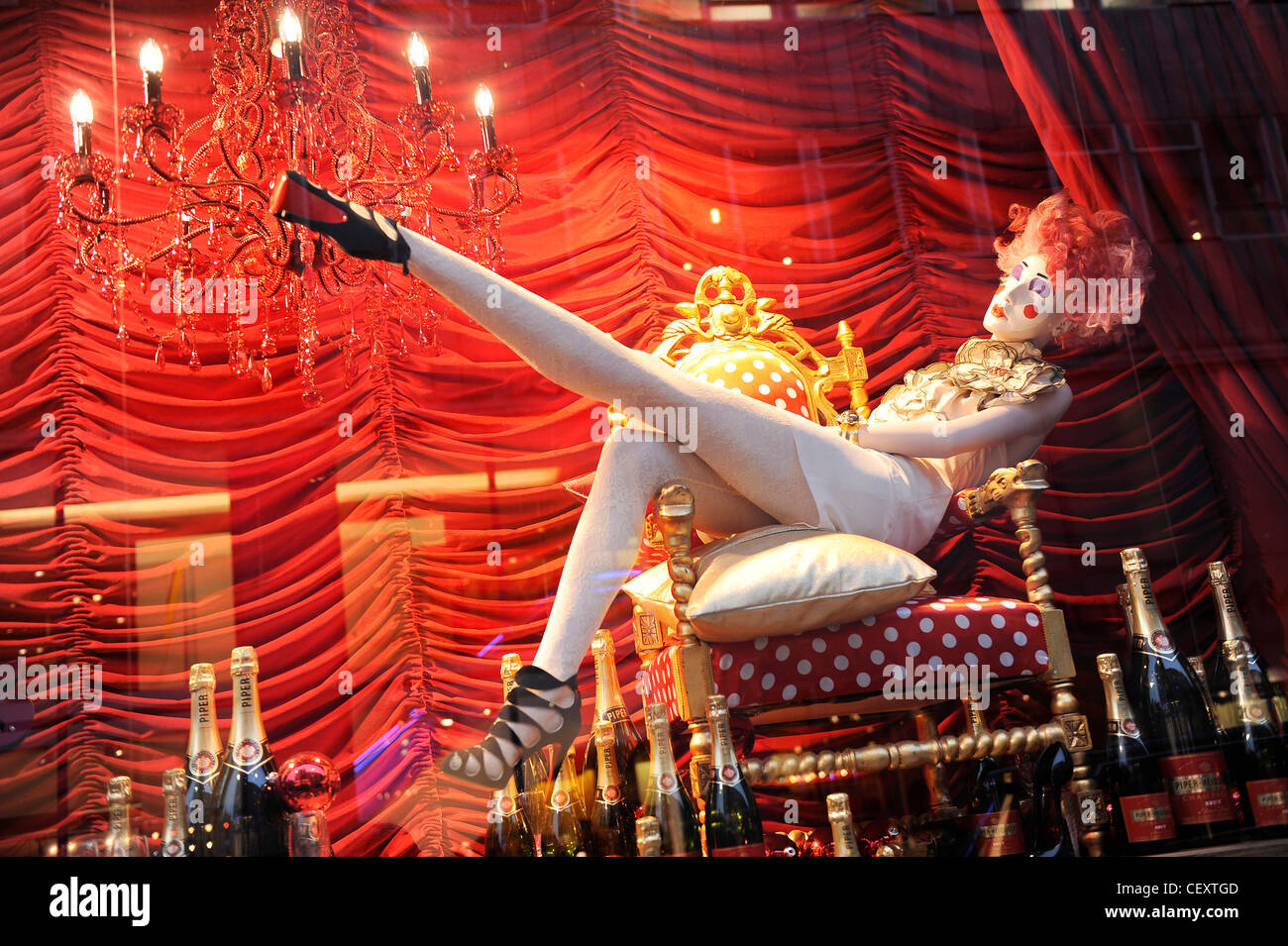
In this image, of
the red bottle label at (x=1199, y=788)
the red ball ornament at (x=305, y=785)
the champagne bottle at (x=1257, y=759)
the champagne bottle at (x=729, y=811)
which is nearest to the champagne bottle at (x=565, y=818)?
the champagne bottle at (x=729, y=811)

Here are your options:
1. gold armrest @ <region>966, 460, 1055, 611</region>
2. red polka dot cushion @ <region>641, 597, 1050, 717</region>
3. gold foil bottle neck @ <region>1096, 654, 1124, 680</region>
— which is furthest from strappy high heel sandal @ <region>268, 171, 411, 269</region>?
gold foil bottle neck @ <region>1096, 654, 1124, 680</region>

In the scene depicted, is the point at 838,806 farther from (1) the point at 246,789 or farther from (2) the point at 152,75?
(2) the point at 152,75

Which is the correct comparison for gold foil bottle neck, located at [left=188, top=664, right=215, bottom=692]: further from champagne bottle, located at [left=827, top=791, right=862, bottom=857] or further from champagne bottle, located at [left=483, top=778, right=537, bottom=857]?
champagne bottle, located at [left=827, top=791, right=862, bottom=857]

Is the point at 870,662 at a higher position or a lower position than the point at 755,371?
lower

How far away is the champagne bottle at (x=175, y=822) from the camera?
51.8 inches

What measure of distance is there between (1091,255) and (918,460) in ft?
1.87

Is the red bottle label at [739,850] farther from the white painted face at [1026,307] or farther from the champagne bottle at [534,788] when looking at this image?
the white painted face at [1026,307]

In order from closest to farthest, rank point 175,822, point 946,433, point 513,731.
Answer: point 175,822 → point 513,731 → point 946,433

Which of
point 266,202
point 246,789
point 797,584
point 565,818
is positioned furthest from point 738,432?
point 266,202

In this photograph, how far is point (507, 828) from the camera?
1.55 metres

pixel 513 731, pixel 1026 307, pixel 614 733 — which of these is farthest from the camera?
pixel 1026 307

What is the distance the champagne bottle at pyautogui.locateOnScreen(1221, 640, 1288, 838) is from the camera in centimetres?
149

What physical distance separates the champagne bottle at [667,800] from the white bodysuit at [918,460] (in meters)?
0.42
